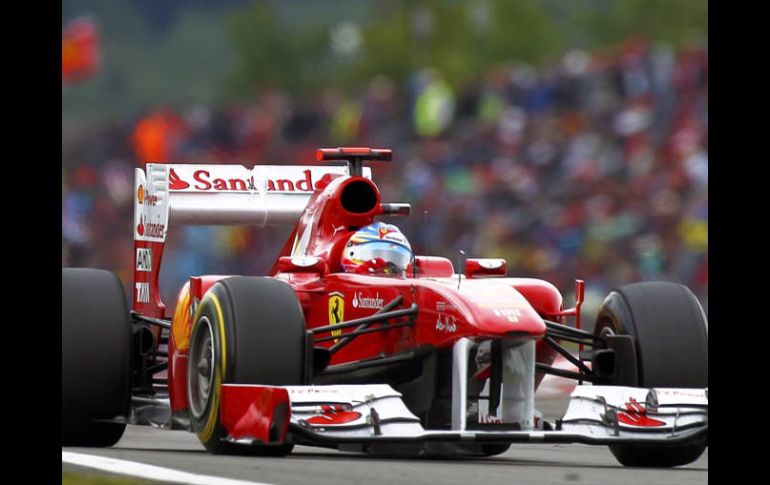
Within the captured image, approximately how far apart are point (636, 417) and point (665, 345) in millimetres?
536

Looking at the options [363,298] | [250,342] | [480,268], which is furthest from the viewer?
[480,268]

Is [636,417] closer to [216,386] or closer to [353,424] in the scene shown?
[353,424]

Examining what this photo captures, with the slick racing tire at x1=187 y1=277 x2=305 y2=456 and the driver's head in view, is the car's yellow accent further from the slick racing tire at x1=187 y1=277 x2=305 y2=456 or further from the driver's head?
the driver's head

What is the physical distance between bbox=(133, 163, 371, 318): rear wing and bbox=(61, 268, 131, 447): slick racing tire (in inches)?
43.6

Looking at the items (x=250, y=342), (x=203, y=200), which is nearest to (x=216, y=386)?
(x=250, y=342)

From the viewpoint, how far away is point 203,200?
36.4 ft

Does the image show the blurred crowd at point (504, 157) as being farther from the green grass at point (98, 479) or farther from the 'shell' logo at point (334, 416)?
the green grass at point (98, 479)

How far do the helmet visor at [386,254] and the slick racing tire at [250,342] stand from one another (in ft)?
3.39

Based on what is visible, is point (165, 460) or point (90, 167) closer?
point (165, 460)

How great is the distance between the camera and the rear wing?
36.0ft
